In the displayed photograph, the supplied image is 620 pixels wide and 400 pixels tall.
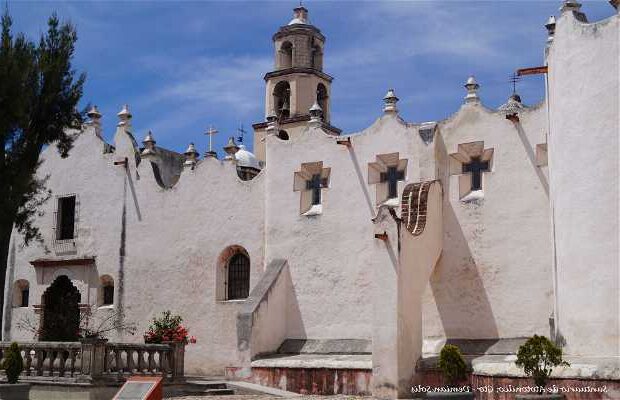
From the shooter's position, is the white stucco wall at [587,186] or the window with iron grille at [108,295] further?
the window with iron grille at [108,295]

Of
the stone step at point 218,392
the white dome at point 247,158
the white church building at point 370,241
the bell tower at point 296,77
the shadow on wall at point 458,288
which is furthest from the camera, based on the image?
the white dome at point 247,158

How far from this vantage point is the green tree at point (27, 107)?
19.0 meters

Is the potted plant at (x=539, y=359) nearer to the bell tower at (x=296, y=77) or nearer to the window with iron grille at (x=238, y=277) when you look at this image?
the window with iron grille at (x=238, y=277)

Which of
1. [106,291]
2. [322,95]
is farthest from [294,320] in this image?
[322,95]

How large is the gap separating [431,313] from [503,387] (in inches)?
197

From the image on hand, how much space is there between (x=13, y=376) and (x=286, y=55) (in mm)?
18196

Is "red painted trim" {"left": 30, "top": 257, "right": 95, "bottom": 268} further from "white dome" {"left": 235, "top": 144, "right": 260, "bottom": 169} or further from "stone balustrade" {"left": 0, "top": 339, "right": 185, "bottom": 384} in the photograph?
"white dome" {"left": 235, "top": 144, "right": 260, "bottom": 169}

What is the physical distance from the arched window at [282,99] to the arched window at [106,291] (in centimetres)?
942

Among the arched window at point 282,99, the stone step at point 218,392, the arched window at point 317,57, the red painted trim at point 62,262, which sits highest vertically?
the arched window at point 317,57

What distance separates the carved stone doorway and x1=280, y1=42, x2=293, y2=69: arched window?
11.2m

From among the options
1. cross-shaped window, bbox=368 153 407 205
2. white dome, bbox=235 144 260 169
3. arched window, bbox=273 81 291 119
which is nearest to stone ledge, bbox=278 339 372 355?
cross-shaped window, bbox=368 153 407 205

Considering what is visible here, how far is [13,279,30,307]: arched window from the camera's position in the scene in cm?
2700

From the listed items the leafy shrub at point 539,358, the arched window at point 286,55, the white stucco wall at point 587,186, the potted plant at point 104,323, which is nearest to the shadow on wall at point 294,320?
the potted plant at point 104,323

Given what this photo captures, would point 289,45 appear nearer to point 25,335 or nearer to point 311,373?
point 25,335
